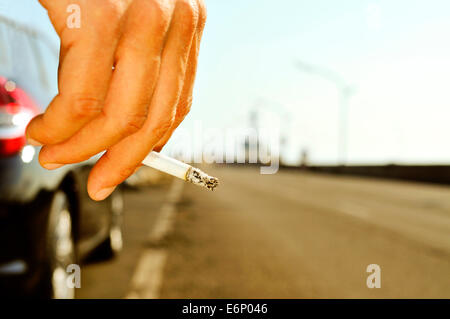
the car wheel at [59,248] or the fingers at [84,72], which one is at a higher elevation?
the fingers at [84,72]

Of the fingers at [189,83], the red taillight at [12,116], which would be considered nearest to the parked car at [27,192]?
the red taillight at [12,116]

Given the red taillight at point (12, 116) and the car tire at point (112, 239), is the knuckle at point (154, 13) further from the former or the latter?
the car tire at point (112, 239)

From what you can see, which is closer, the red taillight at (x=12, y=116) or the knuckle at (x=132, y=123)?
the knuckle at (x=132, y=123)

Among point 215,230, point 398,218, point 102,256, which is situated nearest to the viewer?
point 102,256

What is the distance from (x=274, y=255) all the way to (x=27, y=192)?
4399mm

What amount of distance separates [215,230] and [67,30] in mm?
8485

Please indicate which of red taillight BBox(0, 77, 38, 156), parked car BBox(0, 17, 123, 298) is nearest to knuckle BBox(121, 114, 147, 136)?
parked car BBox(0, 17, 123, 298)

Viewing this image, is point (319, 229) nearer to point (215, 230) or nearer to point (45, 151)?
point (215, 230)

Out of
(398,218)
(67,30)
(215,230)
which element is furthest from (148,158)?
(398,218)

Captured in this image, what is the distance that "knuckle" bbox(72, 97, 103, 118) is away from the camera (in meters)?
0.56

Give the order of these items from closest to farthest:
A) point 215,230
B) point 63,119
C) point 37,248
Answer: point 63,119 → point 37,248 → point 215,230

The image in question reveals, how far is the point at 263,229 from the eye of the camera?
9117mm

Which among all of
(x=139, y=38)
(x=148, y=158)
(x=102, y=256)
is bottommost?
(x=102, y=256)

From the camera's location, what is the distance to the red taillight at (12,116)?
9.04ft
